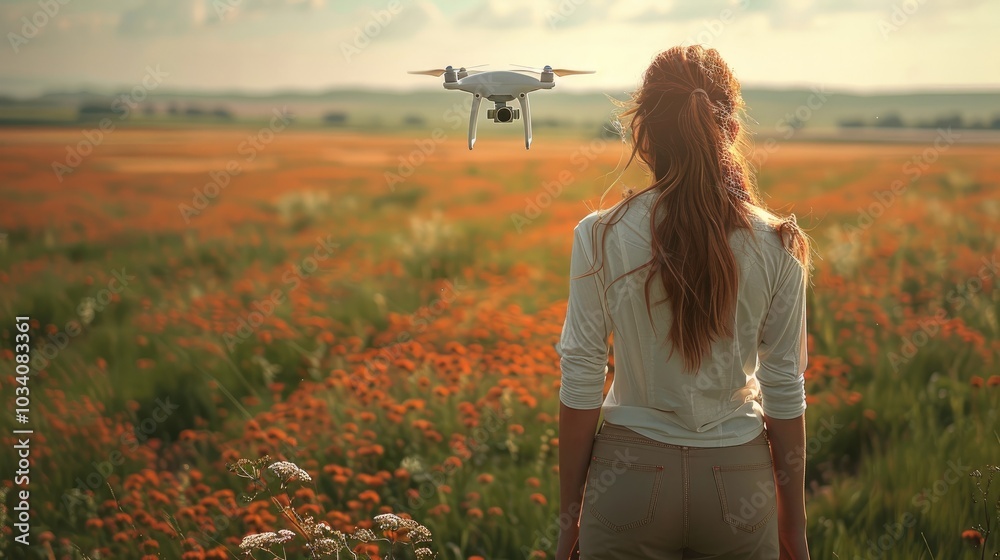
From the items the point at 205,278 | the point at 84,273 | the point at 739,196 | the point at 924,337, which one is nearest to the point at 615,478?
the point at 739,196

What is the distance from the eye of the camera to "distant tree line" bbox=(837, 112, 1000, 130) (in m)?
10.5

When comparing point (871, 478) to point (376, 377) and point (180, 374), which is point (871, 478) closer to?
point (376, 377)

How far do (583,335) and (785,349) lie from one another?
0.57m

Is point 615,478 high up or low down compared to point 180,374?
up

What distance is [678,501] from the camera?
210 centimetres

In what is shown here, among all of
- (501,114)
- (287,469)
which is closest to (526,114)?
(501,114)

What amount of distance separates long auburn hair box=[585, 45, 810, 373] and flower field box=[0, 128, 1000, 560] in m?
0.15

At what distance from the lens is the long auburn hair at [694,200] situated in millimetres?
2055

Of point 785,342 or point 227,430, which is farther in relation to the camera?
point 227,430

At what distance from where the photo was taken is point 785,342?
2.24 m

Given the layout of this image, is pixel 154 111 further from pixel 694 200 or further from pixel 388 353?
pixel 694 200

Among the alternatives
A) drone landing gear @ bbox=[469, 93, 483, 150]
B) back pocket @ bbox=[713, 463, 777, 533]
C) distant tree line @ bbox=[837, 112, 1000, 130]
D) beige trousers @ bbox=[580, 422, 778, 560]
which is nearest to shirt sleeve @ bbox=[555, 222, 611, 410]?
beige trousers @ bbox=[580, 422, 778, 560]

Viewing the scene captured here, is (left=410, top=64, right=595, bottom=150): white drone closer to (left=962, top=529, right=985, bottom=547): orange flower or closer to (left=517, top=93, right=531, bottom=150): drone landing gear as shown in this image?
(left=517, top=93, right=531, bottom=150): drone landing gear

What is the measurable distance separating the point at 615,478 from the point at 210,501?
2.47 meters
